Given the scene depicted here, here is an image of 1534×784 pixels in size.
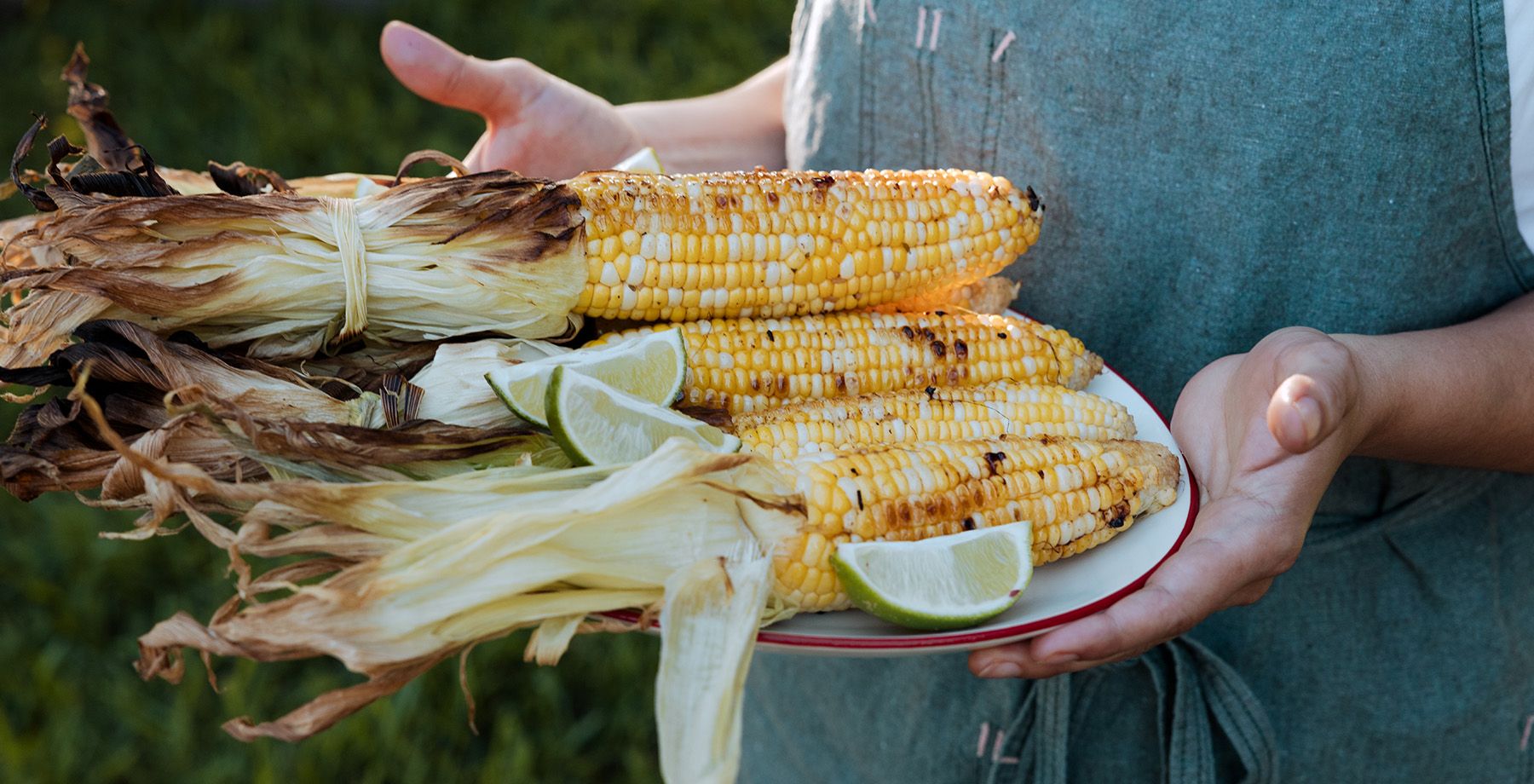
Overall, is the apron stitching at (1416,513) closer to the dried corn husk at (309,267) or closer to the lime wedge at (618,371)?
the lime wedge at (618,371)

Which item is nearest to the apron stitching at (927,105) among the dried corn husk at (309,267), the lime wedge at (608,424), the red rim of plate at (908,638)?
the dried corn husk at (309,267)

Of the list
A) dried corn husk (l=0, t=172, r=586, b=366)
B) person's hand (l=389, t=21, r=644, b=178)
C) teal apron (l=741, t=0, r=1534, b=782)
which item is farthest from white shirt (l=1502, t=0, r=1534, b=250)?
person's hand (l=389, t=21, r=644, b=178)

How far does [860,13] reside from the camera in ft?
6.29

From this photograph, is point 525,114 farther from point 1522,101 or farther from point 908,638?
point 1522,101

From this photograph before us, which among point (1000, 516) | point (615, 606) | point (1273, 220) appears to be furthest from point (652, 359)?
point (1273, 220)

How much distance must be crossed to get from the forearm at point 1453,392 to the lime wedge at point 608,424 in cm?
86

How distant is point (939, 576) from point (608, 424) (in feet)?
1.38

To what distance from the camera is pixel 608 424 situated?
1370 mm

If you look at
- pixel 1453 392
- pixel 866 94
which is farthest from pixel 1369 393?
pixel 866 94

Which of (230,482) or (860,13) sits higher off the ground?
(860,13)

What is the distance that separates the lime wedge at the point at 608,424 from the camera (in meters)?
1.33

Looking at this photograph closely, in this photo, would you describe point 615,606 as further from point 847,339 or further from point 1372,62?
point 1372,62

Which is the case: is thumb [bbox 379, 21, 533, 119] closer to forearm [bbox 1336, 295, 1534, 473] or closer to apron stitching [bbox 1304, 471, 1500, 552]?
forearm [bbox 1336, 295, 1534, 473]

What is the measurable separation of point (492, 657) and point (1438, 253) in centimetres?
241
